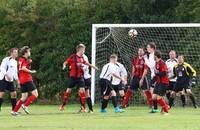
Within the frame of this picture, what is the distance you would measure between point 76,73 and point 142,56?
311 cm

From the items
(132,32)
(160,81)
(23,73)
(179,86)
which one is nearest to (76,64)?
(23,73)

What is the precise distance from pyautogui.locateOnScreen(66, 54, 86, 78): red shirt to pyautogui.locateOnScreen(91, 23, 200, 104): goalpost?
785cm

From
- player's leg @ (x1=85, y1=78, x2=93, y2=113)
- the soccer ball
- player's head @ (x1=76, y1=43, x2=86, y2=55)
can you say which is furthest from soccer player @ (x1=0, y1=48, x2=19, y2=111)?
the soccer ball

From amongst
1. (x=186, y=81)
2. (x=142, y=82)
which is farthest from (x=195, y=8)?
(x=142, y=82)

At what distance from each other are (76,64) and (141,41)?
8.86 meters

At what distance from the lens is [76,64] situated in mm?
21562

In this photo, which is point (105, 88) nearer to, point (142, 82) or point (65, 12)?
point (142, 82)

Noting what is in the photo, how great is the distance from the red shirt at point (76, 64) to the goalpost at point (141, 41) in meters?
7.85

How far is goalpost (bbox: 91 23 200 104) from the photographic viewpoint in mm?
29719

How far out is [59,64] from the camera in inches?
1282

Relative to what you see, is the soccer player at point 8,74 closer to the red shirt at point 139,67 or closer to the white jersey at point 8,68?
the white jersey at point 8,68

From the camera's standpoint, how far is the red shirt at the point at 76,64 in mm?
21562

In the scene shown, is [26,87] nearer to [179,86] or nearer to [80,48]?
[80,48]

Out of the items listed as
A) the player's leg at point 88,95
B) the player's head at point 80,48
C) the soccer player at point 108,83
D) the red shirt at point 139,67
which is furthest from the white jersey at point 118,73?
the player's head at point 80,48
